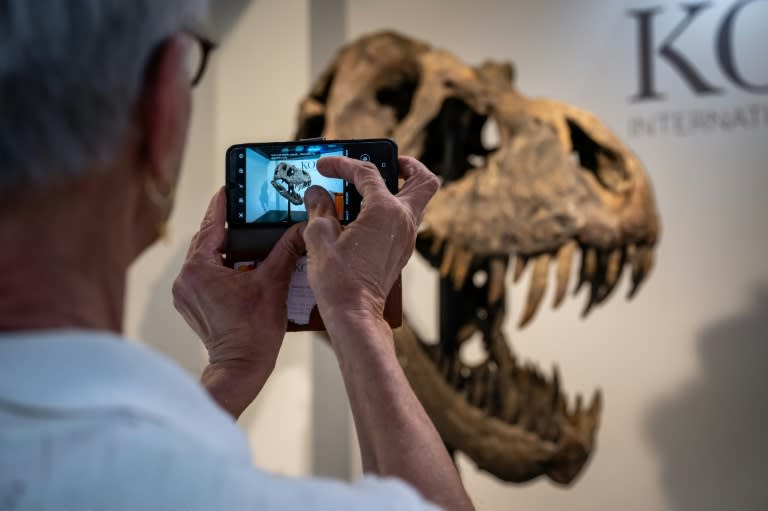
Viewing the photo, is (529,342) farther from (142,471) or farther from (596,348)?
(142,471)

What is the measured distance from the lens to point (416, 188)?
0.68 metres

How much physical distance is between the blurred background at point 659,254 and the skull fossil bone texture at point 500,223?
446 millimetres

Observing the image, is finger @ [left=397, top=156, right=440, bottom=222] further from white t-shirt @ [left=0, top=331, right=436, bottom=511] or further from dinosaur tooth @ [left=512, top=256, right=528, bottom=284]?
dinosaur tooth @ [left=512, top=256, right=528, bottom=284]

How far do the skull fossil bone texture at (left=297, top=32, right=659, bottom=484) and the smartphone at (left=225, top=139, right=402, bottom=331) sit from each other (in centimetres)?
66

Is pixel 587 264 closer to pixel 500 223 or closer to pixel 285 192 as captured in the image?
pixel 500 223

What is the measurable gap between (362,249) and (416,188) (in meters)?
0.09

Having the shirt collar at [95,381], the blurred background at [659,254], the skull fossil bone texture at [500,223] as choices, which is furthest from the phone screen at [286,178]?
the blurred background at [659,254]

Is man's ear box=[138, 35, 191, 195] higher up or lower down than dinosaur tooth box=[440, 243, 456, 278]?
higher up

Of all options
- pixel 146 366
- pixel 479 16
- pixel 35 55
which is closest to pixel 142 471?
pixel 146 366

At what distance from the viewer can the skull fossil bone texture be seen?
1345mm

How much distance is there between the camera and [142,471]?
33 cm

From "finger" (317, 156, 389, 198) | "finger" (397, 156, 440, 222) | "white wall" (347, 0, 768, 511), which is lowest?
"white wall" (347, 0, 768, 511)

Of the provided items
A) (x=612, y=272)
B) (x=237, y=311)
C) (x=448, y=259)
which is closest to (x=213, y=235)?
(x=237, y=311)

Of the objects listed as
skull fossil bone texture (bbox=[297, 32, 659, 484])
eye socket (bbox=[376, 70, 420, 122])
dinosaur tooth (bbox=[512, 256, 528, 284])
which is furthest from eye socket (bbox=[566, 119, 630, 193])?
eye socket (bbox=[376, 70, 420, 122])
